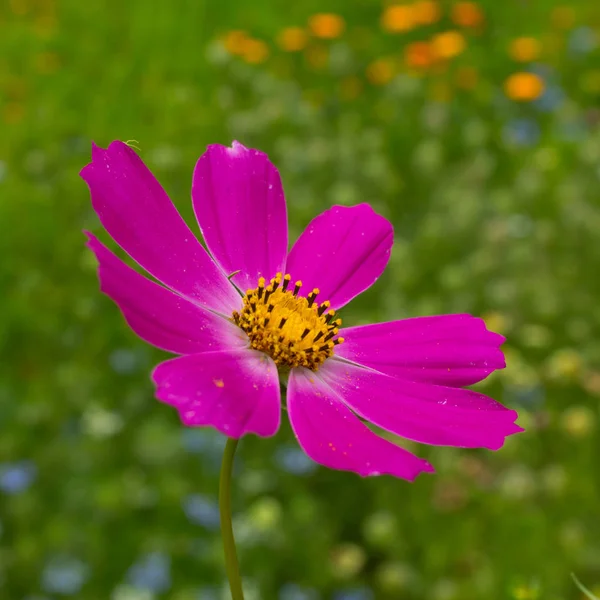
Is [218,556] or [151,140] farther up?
[151,140]

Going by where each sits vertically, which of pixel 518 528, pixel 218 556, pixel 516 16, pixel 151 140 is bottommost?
pixel 516 16

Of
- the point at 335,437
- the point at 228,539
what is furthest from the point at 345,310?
the point at 228,539

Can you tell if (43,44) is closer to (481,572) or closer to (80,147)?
(80,147)

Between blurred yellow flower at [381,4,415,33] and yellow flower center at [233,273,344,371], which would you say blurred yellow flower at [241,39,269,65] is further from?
yellow flower center at [233,273,344,371]

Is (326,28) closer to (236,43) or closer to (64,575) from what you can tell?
(236,43)

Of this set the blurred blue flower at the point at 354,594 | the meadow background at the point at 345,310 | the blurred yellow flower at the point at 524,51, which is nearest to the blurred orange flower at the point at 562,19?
the meadow background at the point at 345,310

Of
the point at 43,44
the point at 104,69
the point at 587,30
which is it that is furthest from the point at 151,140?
the point at 587,30

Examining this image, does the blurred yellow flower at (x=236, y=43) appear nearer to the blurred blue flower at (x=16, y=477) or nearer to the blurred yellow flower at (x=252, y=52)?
the blurred yellow flower at (x=252, y=52)
